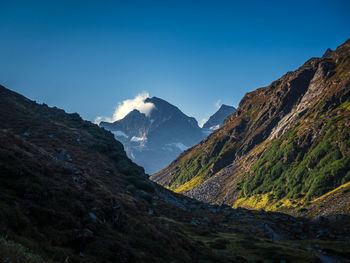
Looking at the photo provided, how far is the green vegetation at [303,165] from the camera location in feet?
350

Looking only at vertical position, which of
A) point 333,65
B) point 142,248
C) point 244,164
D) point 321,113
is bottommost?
point 142,248

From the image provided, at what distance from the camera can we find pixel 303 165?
13188 cm

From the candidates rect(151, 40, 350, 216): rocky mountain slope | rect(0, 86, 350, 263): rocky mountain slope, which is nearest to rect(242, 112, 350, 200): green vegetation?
rect(151, 40, 350, 216): rocky mountain slope

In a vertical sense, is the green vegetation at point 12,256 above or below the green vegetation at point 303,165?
below

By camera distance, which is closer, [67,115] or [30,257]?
[30,257]

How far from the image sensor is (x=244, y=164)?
195750mm

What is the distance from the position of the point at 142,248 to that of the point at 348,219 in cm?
6634

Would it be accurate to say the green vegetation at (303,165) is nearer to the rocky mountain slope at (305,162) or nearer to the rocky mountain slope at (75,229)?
the rocky mountain slope at (305,162)

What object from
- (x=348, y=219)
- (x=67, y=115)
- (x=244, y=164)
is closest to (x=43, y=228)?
(x=348, y=219)

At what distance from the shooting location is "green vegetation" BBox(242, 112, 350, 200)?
4205 inches

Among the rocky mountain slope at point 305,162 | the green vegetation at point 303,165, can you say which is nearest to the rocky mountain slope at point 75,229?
the rocky mountain slope at point 305,162

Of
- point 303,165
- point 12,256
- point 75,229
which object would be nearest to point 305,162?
point 303,165

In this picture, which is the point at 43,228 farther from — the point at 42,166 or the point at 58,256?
the point at 42,166

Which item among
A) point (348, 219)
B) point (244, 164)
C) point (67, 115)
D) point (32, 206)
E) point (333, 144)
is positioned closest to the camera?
point (32, 206)
